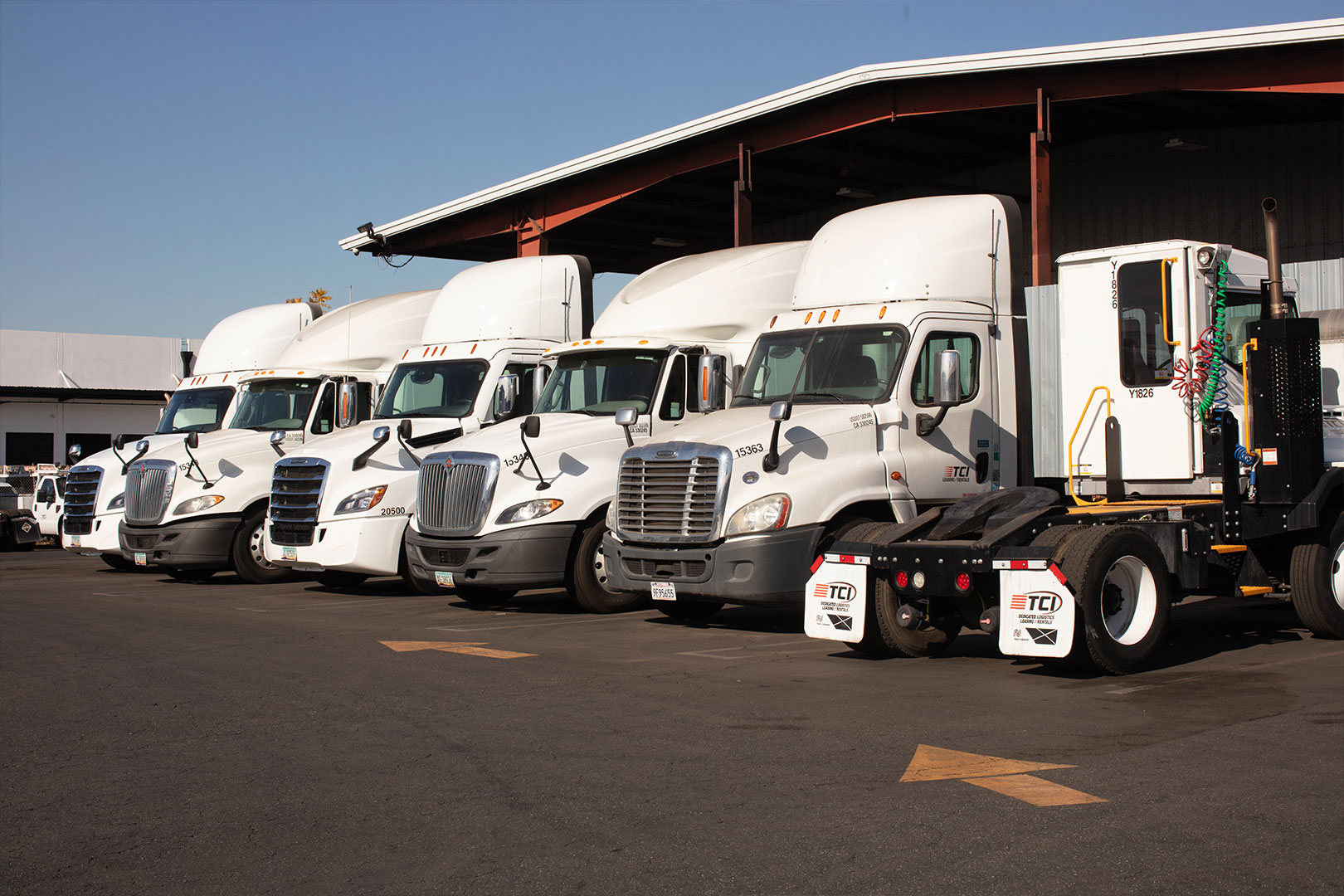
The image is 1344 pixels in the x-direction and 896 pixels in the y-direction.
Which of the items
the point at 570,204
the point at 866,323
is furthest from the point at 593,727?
the point at 570,204

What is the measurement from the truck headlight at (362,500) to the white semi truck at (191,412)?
506cm

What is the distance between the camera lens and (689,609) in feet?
43.8

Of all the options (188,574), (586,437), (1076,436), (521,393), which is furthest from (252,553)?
(1076,436)

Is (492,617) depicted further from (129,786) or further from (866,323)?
(129,786)

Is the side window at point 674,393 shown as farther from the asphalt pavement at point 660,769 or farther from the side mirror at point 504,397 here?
the asphalt pavement at point 660,769

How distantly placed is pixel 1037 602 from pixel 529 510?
6049mm

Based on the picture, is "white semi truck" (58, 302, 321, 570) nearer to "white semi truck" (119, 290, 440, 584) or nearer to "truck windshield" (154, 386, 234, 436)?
"truck windshield" (154, 386, 234, 436)

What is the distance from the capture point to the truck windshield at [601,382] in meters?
14.3

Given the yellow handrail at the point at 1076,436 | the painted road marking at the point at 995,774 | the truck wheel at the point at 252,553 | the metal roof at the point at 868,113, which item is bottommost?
the painted road marking at the point at 995,774

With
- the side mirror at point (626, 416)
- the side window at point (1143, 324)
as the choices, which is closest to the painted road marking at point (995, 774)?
the side window at point (1143, 324)

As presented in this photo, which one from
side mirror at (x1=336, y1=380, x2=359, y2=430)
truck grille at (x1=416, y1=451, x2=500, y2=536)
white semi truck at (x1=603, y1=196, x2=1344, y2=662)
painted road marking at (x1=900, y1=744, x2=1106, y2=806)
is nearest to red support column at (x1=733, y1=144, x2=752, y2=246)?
side mirror at (x1=336, y1=380, x2=359, y2=430)

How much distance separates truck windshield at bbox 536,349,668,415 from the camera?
14312 mm

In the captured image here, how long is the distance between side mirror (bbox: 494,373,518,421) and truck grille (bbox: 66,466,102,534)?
7491 millimetres

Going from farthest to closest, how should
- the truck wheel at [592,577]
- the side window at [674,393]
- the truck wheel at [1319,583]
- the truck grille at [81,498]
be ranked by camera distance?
the truck grille at [81,498], the side window at [674,393], the truck wheel at [592,577], the truck wheel at [1319,583]
